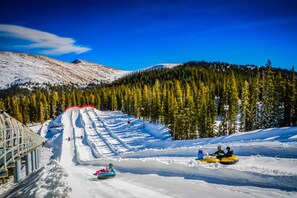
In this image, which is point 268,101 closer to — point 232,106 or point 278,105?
point 278,105

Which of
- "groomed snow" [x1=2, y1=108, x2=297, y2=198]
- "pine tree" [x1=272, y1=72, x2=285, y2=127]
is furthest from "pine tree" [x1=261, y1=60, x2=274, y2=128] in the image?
"groomed snow" [x1=2, y1=108, x2=297, y2=198]

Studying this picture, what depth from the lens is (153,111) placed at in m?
79.9

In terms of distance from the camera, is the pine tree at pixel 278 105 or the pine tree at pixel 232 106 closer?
the pine tree at pixel 278 105

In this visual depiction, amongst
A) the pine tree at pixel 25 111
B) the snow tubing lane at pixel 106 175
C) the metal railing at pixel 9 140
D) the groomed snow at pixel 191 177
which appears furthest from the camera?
the pine tree at pixel 25 111

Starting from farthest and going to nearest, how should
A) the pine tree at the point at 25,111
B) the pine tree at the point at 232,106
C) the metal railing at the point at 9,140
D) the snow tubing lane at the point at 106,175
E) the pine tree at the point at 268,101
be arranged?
the pine tree at the point at 25,111
the pine tree at the point at 232,106
the pine tree at the point at 268,101
the snow tubing lane at the point at 106,175
the metal railing at the point at 9,140

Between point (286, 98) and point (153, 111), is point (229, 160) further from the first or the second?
point (153, 111)

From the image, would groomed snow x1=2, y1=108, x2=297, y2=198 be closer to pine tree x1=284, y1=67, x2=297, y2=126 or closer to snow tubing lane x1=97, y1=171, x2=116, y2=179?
snow tubing lane x1=97, y1=171, x2=116, y2=179

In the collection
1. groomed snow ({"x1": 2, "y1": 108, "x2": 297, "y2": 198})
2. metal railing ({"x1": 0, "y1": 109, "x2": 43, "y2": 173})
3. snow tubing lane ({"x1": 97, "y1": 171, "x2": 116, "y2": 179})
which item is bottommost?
snow tubing lane ({"x1": 97, "y1": 171, "x2": 116, "y2": 179})

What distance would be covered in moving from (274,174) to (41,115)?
103943 millimetres

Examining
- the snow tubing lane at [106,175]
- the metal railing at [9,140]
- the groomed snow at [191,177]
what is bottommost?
the snow tubing lane at [106,175]

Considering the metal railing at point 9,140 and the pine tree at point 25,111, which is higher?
the pine tree at point 25,111

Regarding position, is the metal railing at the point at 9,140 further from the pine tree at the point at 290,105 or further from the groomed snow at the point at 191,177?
the pine tree at the point at 290,105

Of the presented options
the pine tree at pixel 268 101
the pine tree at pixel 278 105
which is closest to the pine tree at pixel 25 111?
the pine tree at pixel 268 101

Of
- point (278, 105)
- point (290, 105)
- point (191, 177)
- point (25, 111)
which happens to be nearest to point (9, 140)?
point (191, 177)
